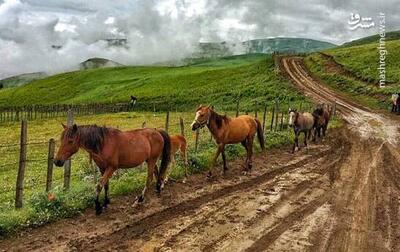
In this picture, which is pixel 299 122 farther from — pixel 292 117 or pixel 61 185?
pixel 61 185

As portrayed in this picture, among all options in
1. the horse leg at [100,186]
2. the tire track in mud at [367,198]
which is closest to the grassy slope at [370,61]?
the tire track in mud at [367,198]

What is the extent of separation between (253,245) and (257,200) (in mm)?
3525

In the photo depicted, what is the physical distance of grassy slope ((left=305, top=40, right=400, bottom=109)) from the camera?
5178 cm

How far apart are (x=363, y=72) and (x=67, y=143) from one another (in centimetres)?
5892

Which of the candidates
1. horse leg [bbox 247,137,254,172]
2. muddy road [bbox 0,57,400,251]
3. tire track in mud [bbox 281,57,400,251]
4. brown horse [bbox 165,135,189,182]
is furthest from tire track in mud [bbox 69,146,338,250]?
tire track in mud [bbox 281,57,400,251]

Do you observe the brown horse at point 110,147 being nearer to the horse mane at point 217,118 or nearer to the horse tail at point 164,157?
the horse tail at point 164,157

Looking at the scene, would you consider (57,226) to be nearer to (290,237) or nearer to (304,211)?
(290,237)

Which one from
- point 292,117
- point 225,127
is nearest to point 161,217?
point 225,127

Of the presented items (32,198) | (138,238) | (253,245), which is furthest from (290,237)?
(32,198)

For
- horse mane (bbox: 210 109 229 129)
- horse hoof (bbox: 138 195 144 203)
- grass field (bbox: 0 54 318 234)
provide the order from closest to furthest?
grass field (bbox: 0 54 318 234)
horse hoof (bbox: 138 195 144 203)
horse mane (bbox: 210 109 229 129)

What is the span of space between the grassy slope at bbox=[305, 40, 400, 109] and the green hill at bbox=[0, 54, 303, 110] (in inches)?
278

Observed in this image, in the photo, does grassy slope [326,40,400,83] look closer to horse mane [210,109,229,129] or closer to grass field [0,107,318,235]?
grass field [0,107,318,235]

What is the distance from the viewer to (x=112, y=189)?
13297 millimetres

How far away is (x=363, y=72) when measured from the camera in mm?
62906
